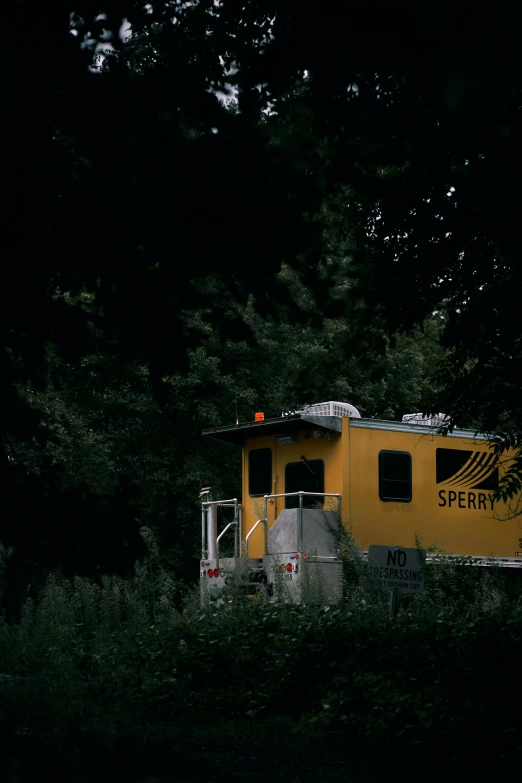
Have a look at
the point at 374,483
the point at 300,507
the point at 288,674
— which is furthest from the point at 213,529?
the point at 288,674

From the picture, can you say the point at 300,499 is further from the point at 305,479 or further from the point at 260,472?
the point at 260,472

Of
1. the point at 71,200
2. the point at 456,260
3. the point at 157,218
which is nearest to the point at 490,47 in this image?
the point at 157,218

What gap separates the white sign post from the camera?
35.0ft

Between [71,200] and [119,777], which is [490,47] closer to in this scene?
[71,200]

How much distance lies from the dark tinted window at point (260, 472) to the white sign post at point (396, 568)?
900cm

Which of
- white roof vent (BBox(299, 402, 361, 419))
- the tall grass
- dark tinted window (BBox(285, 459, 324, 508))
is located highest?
white roof vent (BBox(299, 402, 361, 419))

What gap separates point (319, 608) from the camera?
11289 millimetres

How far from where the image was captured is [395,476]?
1888cm

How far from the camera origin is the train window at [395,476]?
61.3 feet

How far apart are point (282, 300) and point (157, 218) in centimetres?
98

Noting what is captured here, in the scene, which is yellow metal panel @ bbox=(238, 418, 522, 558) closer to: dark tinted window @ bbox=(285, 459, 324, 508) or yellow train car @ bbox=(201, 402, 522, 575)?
yellow train car @ bbox=(201, 402, 522, 575)

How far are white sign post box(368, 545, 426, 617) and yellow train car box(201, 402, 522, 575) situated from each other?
275 inches

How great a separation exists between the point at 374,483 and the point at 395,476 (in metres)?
0.51

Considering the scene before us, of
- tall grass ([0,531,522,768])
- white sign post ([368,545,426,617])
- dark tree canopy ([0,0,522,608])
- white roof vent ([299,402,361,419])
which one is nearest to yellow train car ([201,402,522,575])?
white roof vent ([299,402,361,419])
